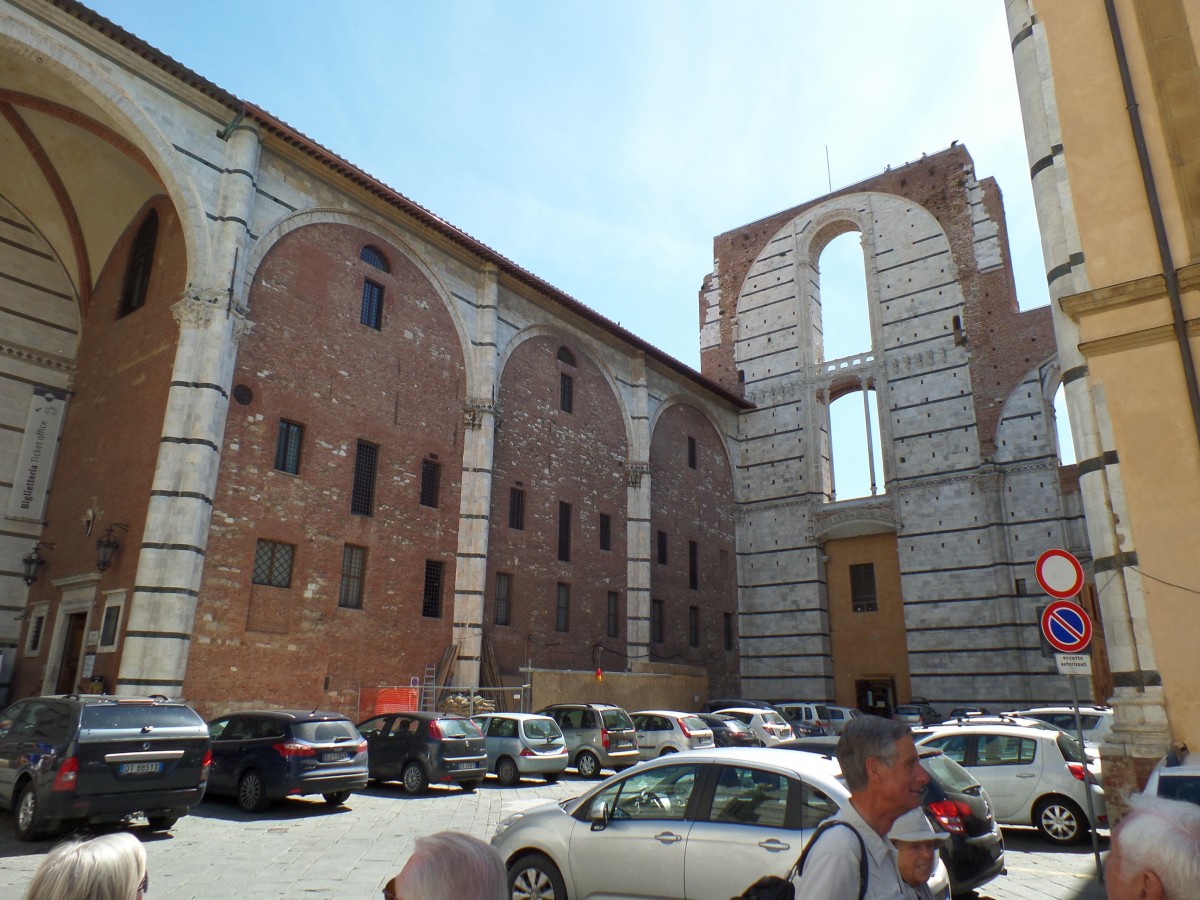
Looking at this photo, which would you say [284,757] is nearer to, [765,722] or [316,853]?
[316,853]

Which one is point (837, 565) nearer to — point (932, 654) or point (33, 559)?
point (932, 654)

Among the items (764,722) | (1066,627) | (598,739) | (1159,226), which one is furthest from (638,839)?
(764,722)

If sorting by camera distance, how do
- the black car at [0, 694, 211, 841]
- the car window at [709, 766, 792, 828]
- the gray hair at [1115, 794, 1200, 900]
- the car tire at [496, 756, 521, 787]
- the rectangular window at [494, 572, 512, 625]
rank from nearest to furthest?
the gray hair at [1115, 794, 1200, 900] < the car window at [709, 766, 792, 828] < the black car at [0, 694, 211, 841] < the car tire at [496, 756, 521, 787] < the rectangular window at [494, 572, 512, 625]

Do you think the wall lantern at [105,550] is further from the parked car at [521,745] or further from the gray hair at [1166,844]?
the gray hair at [1166,844]

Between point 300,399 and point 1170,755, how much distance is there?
16.4 m

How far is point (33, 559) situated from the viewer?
710 inches

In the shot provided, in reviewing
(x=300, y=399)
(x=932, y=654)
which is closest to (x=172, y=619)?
(x=300, y=399)

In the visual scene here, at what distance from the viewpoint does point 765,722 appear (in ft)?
66.3

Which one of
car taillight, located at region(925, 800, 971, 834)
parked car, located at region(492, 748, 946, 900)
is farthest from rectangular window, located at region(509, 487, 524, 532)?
car taillight, located at region(925, 800, 971, 834)

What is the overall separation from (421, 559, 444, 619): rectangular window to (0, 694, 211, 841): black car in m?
10.4

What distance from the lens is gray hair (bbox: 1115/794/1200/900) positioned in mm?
2127

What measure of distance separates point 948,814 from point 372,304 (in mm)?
17845

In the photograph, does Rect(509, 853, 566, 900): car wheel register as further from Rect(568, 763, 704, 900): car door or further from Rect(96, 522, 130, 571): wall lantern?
Rect(96, 522, 130, 571): wall lantern

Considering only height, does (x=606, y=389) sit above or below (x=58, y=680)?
above
